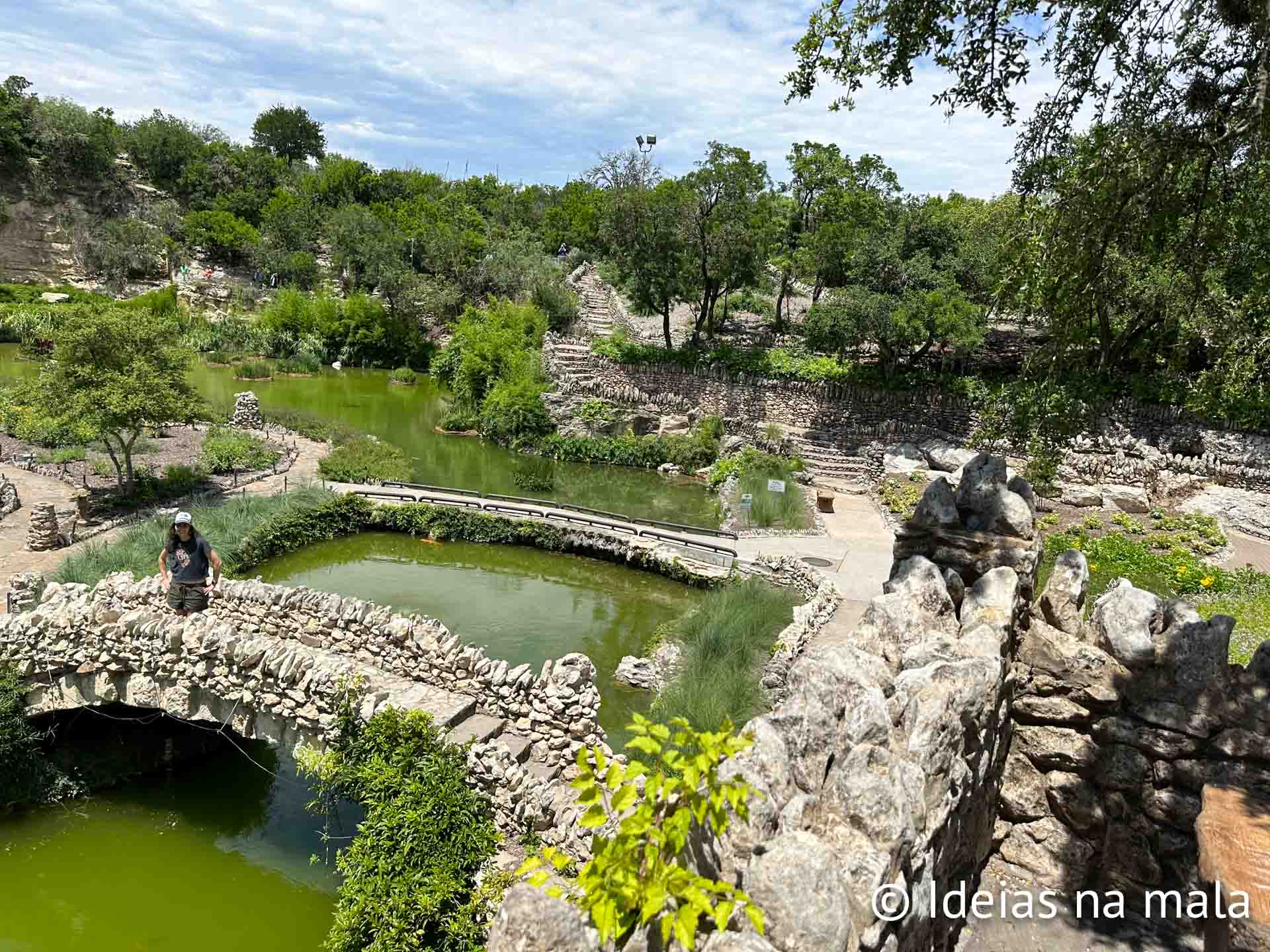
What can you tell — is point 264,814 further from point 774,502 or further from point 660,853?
point 774,502

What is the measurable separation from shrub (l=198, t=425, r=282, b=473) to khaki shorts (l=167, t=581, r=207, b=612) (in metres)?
14.7

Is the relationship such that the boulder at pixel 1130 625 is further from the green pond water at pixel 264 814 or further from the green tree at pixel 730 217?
the green tree at pixel 730 217

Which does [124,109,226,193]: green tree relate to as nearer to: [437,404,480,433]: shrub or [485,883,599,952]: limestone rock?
[437,404,480,433]: shrub

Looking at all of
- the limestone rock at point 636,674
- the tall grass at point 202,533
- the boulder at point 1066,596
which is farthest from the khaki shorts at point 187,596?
the boulder at point 1066,596

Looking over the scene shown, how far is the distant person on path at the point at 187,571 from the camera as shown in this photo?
32.8ft

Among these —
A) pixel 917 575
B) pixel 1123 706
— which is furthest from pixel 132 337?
pixel 1123 706

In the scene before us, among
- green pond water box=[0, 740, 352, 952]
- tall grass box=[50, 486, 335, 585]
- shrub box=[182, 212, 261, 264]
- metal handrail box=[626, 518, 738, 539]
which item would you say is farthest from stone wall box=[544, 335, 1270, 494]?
shrub box=[182, 212, 261, 264]

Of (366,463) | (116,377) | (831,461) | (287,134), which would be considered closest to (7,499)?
(116,377)

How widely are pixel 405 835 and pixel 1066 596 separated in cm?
636

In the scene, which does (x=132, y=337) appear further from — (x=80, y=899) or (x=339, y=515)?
(x=80, y=899)

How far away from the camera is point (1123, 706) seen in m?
5.01

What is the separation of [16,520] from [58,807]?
35.8ft

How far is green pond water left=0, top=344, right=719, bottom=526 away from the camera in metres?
26.0

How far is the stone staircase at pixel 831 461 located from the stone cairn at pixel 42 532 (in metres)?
21.5
